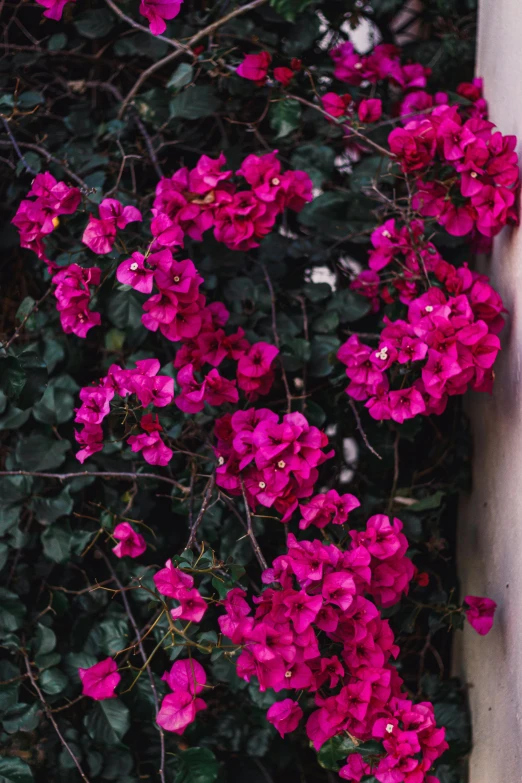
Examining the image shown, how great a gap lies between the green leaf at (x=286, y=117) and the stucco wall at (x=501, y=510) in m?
0.32

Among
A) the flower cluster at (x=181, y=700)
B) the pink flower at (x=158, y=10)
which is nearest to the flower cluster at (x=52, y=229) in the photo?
the pink flower at (x=158, y=10)

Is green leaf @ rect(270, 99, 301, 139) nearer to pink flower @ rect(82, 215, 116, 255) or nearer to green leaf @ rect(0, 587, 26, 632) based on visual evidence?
pink flower @ rect(82, 215, 116, 255)

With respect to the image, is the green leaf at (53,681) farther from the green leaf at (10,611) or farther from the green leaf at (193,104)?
the green leaf at (193,104)

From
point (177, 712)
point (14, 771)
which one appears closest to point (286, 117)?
point (177, 712)

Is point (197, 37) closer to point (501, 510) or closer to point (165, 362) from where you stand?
point (165, 362)

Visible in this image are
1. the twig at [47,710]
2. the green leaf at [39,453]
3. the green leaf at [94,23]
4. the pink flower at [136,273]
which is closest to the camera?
the pink flower at [136,273]

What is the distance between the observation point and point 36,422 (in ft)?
4.15

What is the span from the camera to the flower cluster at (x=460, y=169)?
3.50ft

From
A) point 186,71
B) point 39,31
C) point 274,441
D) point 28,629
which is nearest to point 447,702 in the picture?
point 274,441

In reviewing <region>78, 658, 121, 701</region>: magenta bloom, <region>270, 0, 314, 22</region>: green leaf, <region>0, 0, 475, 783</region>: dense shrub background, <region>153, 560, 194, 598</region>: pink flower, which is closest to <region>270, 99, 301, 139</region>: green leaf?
<region>0, 0, 475, 783</region>: dense shrub background

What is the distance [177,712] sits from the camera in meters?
0.90

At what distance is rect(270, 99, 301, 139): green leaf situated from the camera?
1.31 metres

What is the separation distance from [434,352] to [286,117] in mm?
531

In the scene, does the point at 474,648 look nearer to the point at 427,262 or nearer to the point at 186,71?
the point at 427,262
